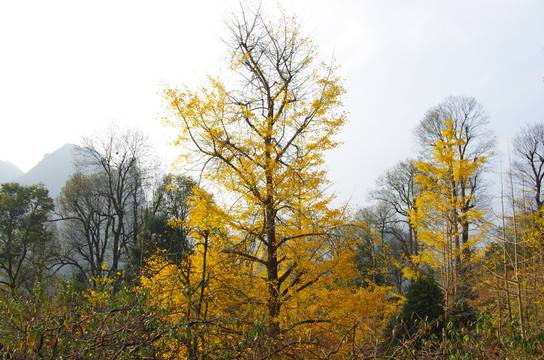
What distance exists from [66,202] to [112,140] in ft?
14.5

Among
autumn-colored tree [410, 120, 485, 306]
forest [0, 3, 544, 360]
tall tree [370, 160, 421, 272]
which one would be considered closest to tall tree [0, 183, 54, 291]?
forest [0, 3, 544, 360]

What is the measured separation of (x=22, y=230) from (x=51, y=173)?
191ft

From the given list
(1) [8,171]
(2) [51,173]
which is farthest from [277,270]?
(1) [8,171]

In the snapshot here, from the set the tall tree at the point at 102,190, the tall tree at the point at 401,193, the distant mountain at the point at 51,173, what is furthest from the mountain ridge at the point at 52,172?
the tall tree at the point at 401,193

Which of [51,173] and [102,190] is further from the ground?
[51,173]

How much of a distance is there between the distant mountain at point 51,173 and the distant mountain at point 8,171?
52.9 ft

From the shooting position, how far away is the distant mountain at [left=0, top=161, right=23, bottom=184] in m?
83.9

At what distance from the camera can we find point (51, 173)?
6931 centimetres

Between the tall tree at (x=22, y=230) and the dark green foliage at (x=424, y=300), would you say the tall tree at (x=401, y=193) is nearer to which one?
the dark green foliage at (x=424, y=300)

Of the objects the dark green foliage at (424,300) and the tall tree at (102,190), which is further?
the tall tree at (102,190)

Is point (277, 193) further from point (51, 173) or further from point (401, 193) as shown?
point (51, 173)

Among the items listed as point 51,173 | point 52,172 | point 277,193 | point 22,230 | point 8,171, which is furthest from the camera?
point 8,171

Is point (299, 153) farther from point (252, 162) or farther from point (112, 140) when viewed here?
point (112, 140)

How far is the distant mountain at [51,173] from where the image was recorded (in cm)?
6594
